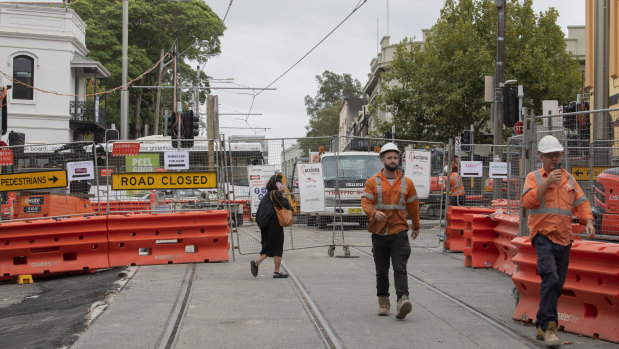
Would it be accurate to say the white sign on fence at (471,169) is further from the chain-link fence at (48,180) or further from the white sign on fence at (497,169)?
the chain-link fence at (48,180)

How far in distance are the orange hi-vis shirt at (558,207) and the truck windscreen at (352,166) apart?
7829 mm

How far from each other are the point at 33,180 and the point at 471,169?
8.77m

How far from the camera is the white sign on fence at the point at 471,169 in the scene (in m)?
14.7

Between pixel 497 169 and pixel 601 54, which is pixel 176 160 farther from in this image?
pixel 601 54

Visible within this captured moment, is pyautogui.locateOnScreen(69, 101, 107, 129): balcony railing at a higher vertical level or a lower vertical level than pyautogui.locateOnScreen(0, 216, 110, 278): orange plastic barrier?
higher

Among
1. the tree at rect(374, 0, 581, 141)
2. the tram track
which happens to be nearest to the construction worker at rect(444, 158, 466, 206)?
the tram track

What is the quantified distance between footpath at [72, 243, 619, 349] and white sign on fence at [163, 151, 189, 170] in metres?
1.95

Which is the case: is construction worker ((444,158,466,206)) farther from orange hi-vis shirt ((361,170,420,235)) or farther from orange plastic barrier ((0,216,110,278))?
orange plastic barrier ((0,216,110,278))

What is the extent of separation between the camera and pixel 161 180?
12.6m

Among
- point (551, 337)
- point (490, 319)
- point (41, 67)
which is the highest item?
point (41, 67)

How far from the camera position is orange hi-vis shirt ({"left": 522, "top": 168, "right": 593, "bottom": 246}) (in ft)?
20.9

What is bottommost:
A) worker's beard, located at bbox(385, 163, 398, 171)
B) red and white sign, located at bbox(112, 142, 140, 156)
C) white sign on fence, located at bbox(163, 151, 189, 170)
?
worker's beard, located at bbox(385, 163, 398, 171)

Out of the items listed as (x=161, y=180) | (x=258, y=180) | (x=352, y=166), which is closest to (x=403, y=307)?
(x=161, y=180)

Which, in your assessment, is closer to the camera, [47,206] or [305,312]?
[305,312]
